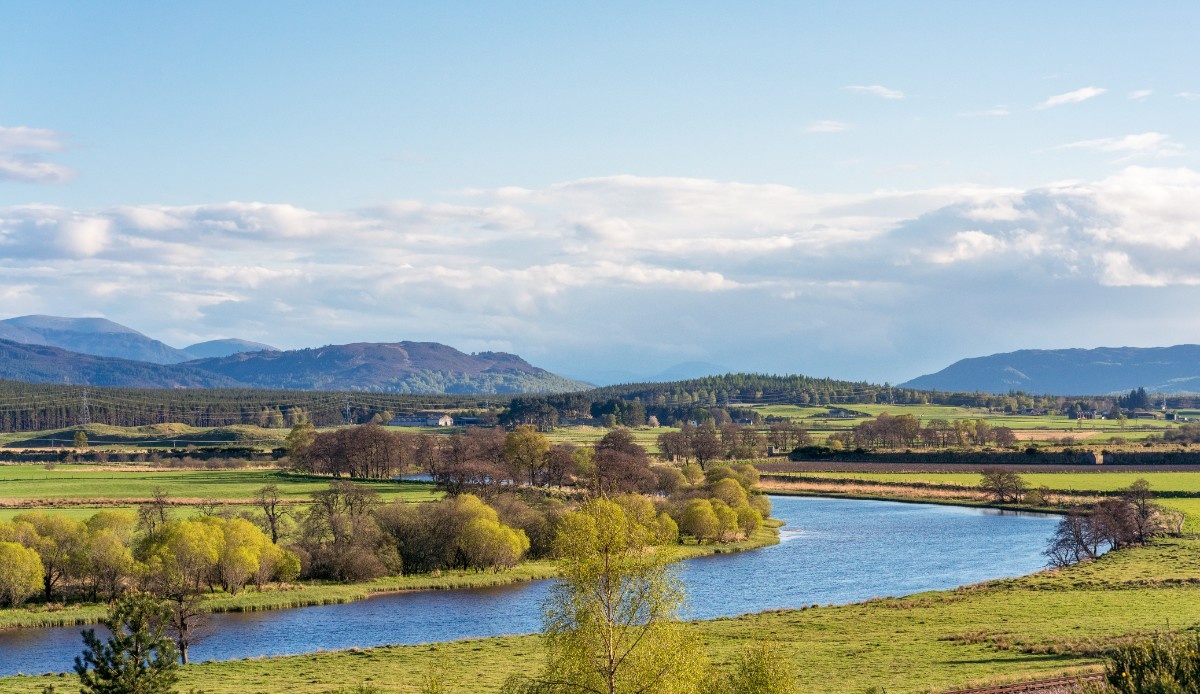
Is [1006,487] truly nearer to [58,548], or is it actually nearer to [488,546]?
[488,546]

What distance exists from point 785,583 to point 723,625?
19.3 meters

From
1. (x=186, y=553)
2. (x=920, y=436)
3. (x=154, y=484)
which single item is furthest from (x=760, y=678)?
(x=920, y=436)

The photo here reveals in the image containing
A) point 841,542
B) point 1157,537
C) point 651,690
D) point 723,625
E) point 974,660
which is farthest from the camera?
point 841,542

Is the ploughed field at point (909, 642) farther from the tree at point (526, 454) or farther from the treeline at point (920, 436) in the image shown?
the treeline at point (920, 436)

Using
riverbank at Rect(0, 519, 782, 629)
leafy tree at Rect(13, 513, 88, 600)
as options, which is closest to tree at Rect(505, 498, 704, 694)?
riverbank at Rect(0, 519, 782, 629)

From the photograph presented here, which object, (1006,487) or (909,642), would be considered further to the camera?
(1006,487)

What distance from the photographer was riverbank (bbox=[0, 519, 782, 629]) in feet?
208

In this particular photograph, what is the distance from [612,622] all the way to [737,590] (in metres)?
43.1

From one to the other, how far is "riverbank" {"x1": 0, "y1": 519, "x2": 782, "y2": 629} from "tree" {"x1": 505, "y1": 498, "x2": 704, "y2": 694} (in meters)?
26.8

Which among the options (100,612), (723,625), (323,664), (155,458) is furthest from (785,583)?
(155,458)

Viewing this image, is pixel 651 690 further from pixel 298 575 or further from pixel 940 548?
pixel 940 548

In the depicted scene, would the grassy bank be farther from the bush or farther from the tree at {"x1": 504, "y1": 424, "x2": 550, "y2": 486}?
the tree at {"x1": 504, "y1": 424, "x2": 550, "y2": 486}

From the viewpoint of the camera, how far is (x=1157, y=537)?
8675 centimetres

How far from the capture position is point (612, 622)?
30859 millimetres
